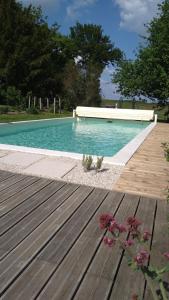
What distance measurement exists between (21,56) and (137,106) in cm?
1023

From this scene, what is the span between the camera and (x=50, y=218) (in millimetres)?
3418

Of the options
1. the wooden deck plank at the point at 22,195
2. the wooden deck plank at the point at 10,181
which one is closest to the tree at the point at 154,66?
the wooden deck plank at the point at 10,181

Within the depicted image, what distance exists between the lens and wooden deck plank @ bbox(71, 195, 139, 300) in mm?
2219

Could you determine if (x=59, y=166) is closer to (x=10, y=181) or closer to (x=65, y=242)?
(x=10, y=181)

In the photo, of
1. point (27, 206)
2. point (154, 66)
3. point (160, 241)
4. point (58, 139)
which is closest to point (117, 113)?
point (154, 66)

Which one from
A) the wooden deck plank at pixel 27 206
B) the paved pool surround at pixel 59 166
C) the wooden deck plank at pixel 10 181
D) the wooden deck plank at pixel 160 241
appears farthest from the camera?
the paved pool surround at pixel 59 166

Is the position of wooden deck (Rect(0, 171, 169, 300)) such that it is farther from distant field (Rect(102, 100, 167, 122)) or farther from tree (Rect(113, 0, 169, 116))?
distant field (Rect(102, 100, 167, 122))

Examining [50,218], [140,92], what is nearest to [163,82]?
[140,92]

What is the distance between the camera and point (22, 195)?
A: 4.07 meters

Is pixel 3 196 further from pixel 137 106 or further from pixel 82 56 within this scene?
pixel 82 56

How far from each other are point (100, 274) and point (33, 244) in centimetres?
70

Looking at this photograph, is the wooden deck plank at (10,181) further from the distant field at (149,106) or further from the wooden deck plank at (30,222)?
the distant field at (149,106)

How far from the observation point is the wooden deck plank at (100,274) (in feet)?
7.28

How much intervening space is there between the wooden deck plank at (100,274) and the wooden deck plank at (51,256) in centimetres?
27
